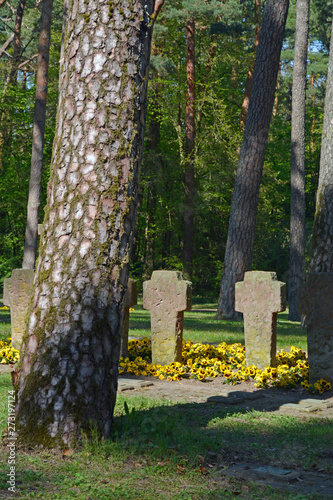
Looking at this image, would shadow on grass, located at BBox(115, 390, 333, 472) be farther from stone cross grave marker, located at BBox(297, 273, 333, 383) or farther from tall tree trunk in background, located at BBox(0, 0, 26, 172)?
Answer: tall tree trunk in background, located at BBox(0, 0, 26, 172)

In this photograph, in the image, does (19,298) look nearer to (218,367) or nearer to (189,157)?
(218,367)

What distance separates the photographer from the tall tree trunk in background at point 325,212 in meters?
11.2

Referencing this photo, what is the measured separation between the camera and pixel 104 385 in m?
4.36

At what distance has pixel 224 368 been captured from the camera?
327 inches

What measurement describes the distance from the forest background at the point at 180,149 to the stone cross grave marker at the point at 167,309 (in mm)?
16906

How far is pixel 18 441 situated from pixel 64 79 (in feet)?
8.99

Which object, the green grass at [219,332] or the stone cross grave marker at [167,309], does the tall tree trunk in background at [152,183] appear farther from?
the stone cross grave marker at [167,309]

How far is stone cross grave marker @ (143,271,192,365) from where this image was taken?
8438 mm

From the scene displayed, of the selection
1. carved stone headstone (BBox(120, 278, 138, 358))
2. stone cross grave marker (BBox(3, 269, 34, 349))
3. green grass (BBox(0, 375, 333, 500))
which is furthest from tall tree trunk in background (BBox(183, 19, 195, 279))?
green grass (BBox(0, 375, 333, 500))

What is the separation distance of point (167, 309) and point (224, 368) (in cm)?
115

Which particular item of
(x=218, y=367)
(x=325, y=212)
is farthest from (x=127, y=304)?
(x=325, y=212)

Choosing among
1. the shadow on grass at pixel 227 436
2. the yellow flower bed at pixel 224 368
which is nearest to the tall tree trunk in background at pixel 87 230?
the shadow on grass at pixel 227 436

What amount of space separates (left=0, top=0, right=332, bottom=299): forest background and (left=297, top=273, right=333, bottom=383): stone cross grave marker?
1805 cm

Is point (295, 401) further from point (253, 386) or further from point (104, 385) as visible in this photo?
point (104, 385)
